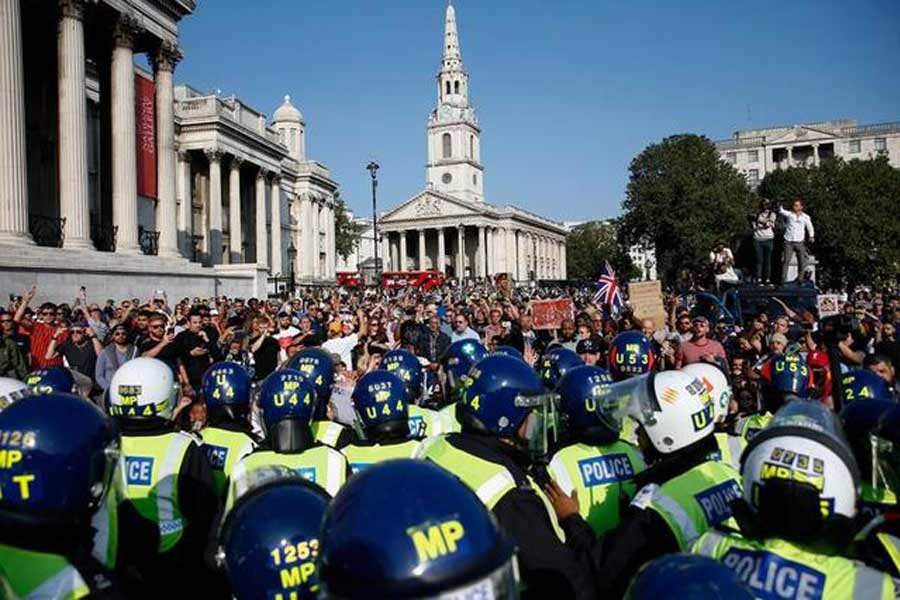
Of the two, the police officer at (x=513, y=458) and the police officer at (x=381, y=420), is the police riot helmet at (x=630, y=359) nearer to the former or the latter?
the police officer at (x=381, y=420)

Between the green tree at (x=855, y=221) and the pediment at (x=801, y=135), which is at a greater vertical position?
the pediment at (x=801, y=135)

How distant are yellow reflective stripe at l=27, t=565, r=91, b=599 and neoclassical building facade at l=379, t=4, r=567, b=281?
111m

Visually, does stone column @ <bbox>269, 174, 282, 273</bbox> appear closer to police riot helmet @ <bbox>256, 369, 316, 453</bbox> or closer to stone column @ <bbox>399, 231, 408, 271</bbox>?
police riot helmet @ <bbox>256, 369, 316, 453</bbox>

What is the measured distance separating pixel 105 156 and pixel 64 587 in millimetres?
29645

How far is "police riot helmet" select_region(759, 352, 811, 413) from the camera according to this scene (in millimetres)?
5438

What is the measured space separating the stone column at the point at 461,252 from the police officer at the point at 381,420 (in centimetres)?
10858

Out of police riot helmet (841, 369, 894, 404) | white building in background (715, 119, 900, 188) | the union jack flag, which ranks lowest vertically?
police riot helmet (841, 369, 894, 404)

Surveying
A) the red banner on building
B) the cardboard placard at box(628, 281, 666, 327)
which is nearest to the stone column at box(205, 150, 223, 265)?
the red banner on building

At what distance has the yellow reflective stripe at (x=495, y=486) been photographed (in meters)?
2.84

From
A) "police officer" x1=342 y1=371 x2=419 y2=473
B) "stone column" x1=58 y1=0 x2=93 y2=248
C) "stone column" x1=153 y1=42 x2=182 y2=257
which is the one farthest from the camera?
"stone column" x1=153 y1=42 x2=182 y2=257

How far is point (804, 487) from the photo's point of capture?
7.45 feet

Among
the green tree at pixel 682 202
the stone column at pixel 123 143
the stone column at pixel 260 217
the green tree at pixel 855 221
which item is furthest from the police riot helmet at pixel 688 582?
the green tree at pixel 855 221

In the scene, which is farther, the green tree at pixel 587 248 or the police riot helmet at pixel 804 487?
the green tree at pixel 587 248

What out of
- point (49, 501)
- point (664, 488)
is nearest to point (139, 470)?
point (49, 501)
